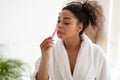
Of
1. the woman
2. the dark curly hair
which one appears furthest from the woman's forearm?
the dark curly hair

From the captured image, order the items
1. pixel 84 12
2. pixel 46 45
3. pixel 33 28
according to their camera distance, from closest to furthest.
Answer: pixel 46 45
pixel 84 12
pixel 33 28

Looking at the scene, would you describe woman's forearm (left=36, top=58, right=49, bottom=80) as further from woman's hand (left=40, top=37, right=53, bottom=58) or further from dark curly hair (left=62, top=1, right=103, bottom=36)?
dark curly hair (left=62, top=1, right=103, bottom=36)

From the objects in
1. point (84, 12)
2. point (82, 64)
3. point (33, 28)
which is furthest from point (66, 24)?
point (33, 28)

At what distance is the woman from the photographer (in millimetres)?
1404

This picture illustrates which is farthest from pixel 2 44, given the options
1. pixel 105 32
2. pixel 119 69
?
pixel 119 69

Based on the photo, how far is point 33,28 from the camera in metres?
1.67

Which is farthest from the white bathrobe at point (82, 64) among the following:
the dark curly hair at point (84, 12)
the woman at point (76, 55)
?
the dark curly hair at point (84, 12)

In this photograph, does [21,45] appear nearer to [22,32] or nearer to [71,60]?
[22,32]

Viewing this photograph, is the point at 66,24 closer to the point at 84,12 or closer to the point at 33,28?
the point at 84,12

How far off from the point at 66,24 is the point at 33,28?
0.38 meters

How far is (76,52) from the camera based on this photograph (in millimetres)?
1517

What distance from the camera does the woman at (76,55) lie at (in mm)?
1404

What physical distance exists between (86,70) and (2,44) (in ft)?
1.74

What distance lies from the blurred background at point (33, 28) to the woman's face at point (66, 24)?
13.0 inches
